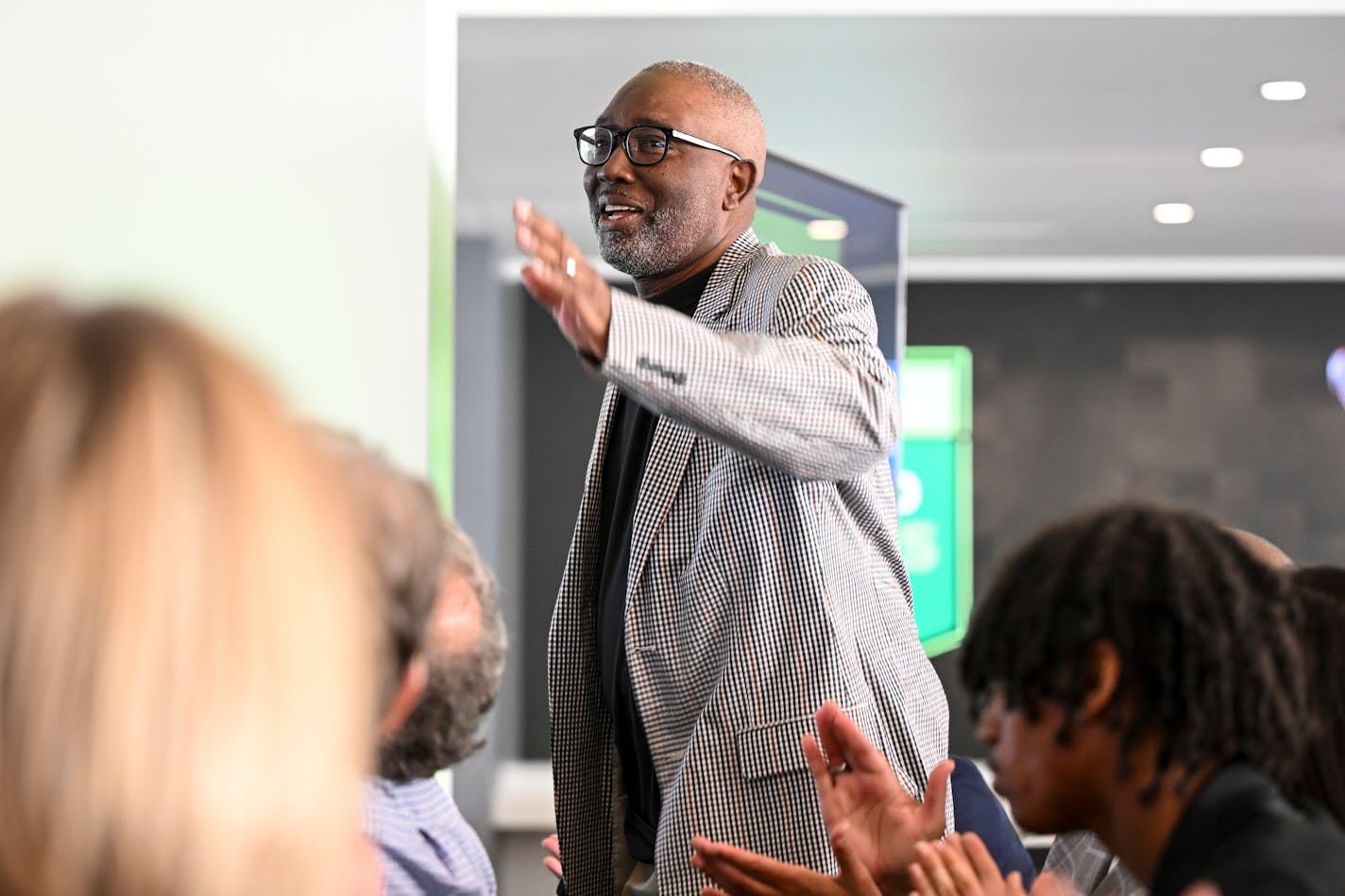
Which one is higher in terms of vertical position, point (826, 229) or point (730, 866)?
point (826, 229)

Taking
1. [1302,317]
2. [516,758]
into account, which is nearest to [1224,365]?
[1302,317]

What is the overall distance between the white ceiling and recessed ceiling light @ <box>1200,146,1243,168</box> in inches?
1.7

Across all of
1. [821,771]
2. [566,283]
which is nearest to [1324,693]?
[821,771]

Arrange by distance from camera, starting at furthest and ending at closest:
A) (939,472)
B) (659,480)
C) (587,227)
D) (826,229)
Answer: (939,472)
(587,227)
(826,229)
(659,480)

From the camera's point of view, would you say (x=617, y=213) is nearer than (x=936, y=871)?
No

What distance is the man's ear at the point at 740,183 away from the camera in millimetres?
1835

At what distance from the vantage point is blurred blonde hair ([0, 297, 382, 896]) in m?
0.52

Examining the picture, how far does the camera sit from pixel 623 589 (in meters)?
1.71

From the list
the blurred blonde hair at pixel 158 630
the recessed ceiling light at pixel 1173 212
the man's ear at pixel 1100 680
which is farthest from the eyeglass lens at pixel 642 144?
the recessed ceiling light at pixel 1173 212

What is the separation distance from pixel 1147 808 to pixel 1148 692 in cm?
8

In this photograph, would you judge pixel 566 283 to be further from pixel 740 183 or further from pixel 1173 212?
pixel 1173 212

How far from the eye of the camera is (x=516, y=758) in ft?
25.8

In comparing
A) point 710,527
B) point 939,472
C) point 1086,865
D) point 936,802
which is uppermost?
point 710,527

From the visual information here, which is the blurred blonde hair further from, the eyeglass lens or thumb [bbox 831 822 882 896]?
the eyeglass lens
